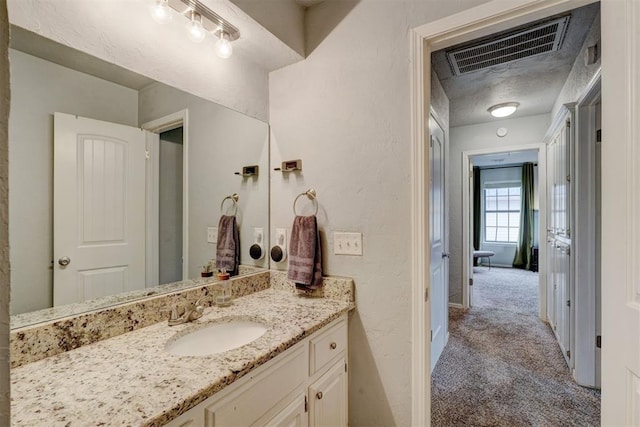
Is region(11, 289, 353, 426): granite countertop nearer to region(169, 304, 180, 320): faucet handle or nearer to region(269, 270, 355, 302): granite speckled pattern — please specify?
region(169, 304, 180, 320): faucet handle

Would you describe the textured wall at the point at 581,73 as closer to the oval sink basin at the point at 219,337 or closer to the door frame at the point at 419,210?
the door frame at the point at 419,210

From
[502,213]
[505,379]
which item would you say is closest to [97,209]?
[505,379]

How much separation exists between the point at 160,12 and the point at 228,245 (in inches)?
43.4

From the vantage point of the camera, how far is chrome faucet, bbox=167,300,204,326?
1.17m

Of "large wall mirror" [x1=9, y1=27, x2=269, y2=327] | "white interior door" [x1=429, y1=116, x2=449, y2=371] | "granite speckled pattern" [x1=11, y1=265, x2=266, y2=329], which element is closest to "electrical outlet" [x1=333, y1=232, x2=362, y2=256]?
"large wall mirror" [x1=9, y1=27, x2=269, y2=327]

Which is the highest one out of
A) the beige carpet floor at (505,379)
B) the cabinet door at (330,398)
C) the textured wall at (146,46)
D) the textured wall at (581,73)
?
the textured wall at (581,73)

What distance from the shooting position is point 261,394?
0.94m

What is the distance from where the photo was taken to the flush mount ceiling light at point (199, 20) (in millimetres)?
1159

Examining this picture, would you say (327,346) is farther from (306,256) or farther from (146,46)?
(146,46)

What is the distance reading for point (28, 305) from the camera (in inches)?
36.6

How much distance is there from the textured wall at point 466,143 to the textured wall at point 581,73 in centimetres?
76

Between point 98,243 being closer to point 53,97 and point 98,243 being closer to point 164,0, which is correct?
point 53,97

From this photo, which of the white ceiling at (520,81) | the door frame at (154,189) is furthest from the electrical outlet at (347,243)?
the white ceiling at (520,81)
